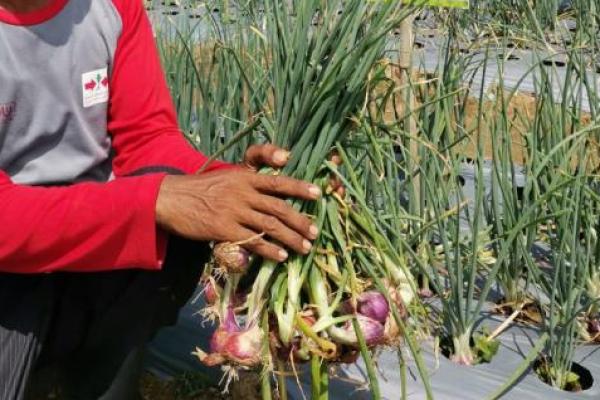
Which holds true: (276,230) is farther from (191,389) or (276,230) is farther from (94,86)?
(191,389)

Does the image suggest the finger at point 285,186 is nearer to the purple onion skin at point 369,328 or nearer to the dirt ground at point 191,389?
the purple onion skin at point 369,328

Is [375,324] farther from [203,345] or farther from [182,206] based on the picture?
[203,345]

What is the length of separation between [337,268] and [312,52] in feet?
0.86

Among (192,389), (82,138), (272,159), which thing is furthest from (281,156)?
(192,389)

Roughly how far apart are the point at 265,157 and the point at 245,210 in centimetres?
10

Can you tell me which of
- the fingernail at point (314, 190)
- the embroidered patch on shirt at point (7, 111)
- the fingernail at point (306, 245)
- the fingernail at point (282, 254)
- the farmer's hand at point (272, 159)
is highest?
the embroidered patch on shirt at point (7, 111)

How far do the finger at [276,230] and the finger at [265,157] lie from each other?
0.28ft

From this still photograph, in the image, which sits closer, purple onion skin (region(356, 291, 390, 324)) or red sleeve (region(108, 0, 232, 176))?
purple onion skin (region(356, 291, 390, 324))

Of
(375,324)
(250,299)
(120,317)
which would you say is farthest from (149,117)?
(375,324)

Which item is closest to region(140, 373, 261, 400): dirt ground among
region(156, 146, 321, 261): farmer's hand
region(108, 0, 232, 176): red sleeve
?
region(108, 0, 232, 176): red sleeve

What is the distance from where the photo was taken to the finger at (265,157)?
1046 mm

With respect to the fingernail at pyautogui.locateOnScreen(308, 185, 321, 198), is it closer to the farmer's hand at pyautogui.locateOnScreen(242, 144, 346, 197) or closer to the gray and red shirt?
the farmer's hand at pyautogui.locateOnScreen(242, 144, 346, 197)

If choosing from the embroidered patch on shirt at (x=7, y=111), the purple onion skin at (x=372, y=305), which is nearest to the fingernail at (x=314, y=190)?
the purple onion skin at (x=372, y=305)

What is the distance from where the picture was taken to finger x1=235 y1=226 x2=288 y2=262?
997mm
